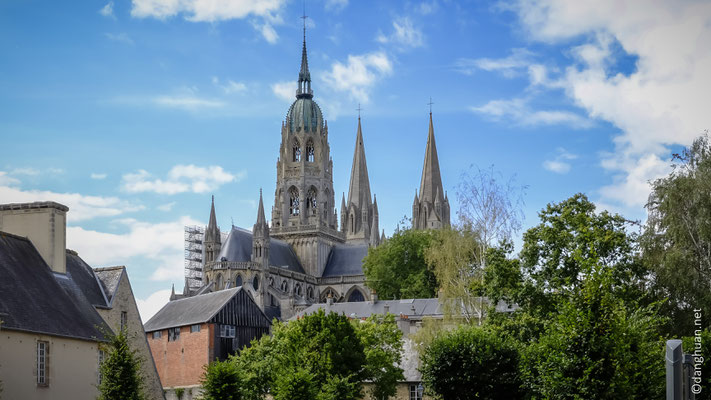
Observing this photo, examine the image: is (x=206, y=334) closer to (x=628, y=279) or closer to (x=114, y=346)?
(x=114, y=346)

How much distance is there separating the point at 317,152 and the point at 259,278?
29.0m

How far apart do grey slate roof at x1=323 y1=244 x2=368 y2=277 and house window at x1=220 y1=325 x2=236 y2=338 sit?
62.1m

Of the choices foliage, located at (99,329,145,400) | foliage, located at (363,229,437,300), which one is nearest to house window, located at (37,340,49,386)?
foliage, located at (99,329,145,400)

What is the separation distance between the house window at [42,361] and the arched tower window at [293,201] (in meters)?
94.2

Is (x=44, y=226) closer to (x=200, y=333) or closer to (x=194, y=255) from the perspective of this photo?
(x=200, y=333)

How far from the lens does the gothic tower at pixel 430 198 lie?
465ft

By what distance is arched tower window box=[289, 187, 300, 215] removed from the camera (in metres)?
129

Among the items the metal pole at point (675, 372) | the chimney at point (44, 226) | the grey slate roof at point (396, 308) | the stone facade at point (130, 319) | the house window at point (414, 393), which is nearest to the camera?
the metal pole at point (675, 372)

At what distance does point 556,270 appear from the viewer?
41406 mm

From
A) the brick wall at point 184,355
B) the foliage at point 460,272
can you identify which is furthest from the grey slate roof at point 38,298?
the foliage at point 460,272

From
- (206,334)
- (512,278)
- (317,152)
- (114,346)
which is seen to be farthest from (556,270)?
(317,152)

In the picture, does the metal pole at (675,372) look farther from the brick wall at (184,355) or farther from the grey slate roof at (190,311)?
the grey slate roof at (190,311)

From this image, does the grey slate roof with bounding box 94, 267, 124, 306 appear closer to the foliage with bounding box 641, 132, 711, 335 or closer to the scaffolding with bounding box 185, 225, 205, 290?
the foliage with bounding box 641, 132, 711, 335

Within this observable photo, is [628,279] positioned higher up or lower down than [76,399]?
higher up
